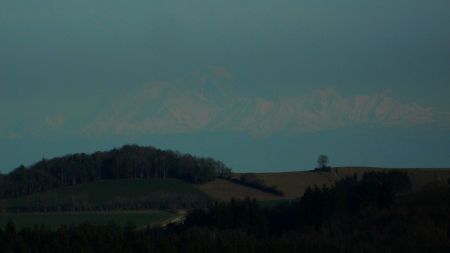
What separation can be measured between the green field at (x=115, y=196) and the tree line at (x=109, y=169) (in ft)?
10.4

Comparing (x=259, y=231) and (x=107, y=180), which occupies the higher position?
(x=107, y=180)

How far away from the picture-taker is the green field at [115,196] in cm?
12481

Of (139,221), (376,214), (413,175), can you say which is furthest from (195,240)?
(413,175)

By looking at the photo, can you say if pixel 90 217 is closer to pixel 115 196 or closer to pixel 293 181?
pixel 115 196

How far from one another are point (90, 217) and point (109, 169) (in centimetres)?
3455

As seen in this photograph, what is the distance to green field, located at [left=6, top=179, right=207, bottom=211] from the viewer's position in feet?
409

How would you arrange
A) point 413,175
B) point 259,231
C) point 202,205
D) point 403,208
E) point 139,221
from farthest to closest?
point 413,175 < point 202,205 < point 139,221 < point 259,231 < point 403,208

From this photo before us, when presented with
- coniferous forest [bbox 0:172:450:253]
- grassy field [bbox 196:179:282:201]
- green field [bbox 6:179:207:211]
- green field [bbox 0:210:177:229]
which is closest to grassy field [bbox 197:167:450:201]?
grassy field [bbox 196:179:282:201]

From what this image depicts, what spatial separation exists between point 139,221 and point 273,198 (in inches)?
1001

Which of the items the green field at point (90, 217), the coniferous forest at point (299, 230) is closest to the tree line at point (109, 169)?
the green field at point (90, 217)

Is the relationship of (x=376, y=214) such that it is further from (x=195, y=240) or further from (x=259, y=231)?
(x=195, y=240)

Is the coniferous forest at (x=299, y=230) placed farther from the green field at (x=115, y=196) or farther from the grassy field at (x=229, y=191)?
the grassy field at (x=229, y=191)

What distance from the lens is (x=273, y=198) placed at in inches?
5000

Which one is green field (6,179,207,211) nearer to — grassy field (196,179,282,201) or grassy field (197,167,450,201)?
grassy field (196,179,282,201)
